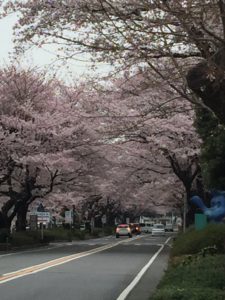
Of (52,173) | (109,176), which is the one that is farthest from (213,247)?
(109,176)

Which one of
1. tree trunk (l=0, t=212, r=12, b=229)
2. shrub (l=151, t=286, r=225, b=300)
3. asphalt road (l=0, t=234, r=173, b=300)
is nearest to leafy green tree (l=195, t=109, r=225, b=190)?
asphalt road (l=0, t=234, r=173, b=300)

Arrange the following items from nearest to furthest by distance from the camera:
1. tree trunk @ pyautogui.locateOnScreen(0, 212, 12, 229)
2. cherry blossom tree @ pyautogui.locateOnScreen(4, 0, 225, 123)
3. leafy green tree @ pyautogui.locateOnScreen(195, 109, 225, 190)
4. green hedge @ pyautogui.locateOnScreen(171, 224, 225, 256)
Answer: cherry blossom tree @ pyautogui.locateOnScreen(4, 0, 225, 123)
green hedge @ pyautogui.locateOnScreen(171, 224, 225, 256)
leafy green tree @ pyautogui.locateOnScreen(195, 109, 225, 190)
tree trunk @ pyautogui.locateOnScreen(0, 212, 12, 229)

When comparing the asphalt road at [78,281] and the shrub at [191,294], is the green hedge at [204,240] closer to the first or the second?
the asphalt road at [78,281]

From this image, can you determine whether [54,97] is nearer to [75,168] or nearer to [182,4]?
[75,168]

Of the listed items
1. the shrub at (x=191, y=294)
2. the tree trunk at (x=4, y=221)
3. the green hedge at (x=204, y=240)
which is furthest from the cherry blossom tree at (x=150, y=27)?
the tree trunk at (x=4, y=221)

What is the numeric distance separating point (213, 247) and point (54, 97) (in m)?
21.1

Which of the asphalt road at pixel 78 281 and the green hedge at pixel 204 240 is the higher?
the green hedge at pixel 204 240

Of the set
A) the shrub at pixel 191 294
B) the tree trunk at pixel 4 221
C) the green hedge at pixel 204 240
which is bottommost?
the shrub at pixel 191 294

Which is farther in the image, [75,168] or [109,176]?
[109,176]

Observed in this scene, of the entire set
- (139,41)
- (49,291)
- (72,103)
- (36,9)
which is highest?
(72,103)

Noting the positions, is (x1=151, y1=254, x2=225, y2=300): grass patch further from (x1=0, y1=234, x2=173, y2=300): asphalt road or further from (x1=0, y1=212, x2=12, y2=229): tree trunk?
(x1=0, y1=212, x2=12, y2=229): tree trunk

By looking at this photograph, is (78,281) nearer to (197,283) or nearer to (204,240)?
(204,240)

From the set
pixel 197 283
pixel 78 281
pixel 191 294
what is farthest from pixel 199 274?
pixel 78 281

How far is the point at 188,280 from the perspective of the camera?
34.1 feet
